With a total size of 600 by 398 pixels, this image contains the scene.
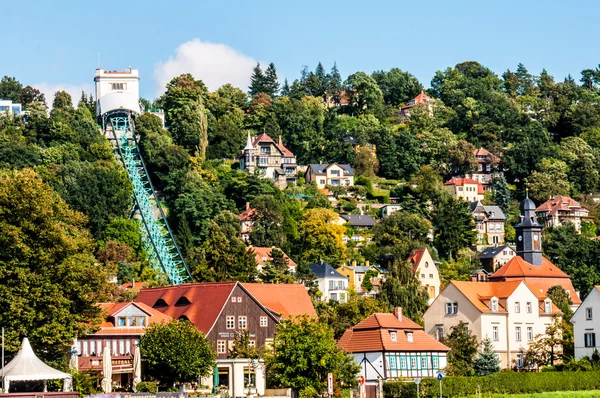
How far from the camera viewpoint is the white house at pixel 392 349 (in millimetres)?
74562

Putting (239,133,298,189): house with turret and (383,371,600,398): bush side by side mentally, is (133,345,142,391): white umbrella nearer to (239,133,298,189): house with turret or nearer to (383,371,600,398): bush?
(383,371,600,398): bush

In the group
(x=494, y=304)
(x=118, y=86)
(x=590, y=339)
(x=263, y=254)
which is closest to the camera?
(x=590, y=339)

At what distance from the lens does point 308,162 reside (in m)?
163

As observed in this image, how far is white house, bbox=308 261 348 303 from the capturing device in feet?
394

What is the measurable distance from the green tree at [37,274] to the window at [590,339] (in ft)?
113

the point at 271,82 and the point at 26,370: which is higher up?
the point at 271,82

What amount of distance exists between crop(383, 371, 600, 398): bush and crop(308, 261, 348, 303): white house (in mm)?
49129

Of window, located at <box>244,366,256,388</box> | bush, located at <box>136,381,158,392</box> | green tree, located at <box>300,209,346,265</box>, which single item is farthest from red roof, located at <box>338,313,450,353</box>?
green tree, located at <box>300,209,346,265</box>

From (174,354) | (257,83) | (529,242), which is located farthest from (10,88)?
(174,354)

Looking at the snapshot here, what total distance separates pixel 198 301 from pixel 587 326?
84.2 ft

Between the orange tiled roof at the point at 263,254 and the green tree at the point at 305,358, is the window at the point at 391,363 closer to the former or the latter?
the green tree at the point at 305,358

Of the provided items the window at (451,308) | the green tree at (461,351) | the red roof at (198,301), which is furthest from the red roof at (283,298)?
the window at (451,308)

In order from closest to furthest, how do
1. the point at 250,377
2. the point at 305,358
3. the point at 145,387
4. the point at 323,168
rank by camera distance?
the point at 145,387
the point at 305,358
the point at 250,377
the point at 323,168

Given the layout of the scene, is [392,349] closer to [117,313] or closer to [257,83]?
[117,313]
